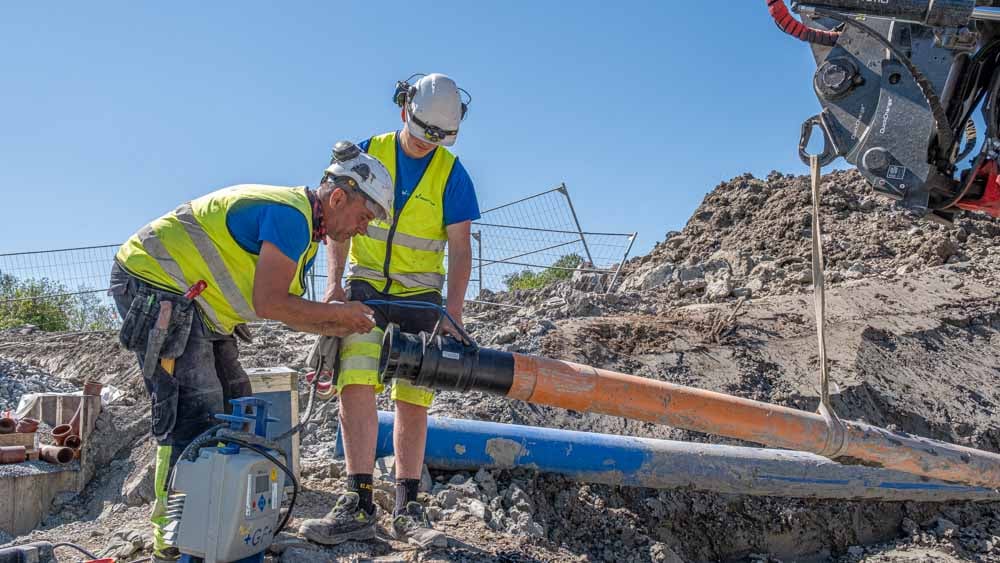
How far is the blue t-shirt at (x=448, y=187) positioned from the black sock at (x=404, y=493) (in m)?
1.22

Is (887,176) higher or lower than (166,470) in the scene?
higher

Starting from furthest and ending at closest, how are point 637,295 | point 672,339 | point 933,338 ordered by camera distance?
point 637,295, point 933,338, point 672,339

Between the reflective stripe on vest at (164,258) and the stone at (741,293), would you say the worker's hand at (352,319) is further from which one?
the stone at (741,293)

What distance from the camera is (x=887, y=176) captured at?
443cm

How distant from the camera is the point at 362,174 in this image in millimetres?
3494

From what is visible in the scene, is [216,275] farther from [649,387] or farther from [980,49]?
[980,49]

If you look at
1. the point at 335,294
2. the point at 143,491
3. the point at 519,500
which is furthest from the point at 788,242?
the point at 143,491

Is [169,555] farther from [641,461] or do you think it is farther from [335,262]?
[641,461]

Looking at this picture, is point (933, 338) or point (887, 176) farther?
point (933, 338)

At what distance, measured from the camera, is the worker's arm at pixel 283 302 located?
3.23 m

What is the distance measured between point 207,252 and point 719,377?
4.33 meters

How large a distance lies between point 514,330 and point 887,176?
3393 millimetres

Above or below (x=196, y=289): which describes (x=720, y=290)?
above

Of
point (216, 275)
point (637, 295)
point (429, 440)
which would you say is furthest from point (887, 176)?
point (637, 295)
